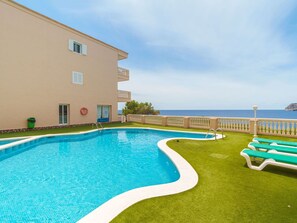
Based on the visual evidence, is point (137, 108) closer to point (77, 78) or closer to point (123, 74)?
point (123, 74)

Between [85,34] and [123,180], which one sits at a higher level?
[85,34]

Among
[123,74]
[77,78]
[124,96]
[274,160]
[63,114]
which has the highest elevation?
[123,74]

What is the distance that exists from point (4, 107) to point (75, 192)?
13.3 meters

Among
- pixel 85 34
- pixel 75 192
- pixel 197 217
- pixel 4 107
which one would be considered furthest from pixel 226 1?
pixel 4 107

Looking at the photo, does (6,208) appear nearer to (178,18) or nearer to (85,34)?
(178,18)

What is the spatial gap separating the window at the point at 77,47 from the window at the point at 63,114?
6395mm

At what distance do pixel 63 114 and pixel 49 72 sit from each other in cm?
452

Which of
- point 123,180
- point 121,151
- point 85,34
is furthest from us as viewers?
point 85,34

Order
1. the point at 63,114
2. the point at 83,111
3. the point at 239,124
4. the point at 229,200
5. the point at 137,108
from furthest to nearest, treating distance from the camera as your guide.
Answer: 1. the point at 137,108
2. the point at 83,111
3. the point at 63,114
4. the point at 239,124
5. the point at 229,200

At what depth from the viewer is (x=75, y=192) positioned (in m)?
4.77

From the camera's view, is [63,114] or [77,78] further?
[77,78]

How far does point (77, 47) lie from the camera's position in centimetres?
1891

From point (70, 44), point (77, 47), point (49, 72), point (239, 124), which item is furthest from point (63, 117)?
point (239, 124)

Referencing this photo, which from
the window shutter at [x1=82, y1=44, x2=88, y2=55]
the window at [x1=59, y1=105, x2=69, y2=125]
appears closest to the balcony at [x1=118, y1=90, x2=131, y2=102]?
Answer: the window shutter at [x1=82, y1=44, x2=88, y2=55]
